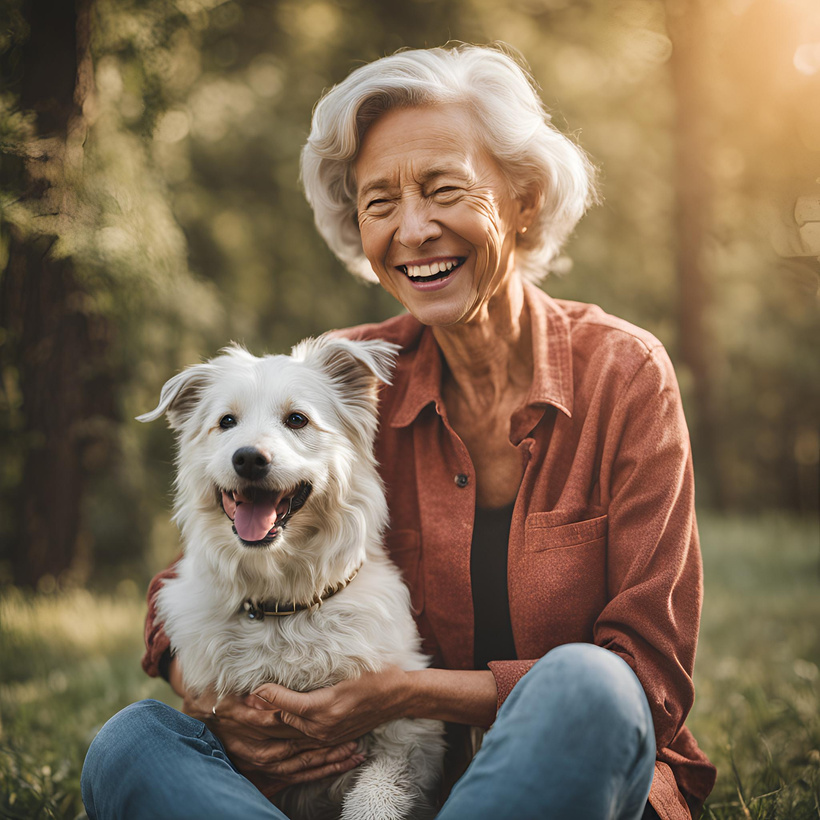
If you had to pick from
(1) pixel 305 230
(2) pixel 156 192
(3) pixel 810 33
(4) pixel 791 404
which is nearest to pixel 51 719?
(2) pixel 156 192

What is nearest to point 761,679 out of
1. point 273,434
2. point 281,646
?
point 281,646

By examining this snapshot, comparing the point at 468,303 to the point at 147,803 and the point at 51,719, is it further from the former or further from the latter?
the point at 51,719

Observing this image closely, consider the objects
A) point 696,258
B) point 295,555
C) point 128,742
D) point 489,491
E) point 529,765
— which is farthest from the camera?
point 696,258

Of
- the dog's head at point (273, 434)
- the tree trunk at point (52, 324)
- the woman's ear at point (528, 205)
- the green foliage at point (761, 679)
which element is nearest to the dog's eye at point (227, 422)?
the dog's head at point (273, 434)

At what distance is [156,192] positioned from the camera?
3.61 meters

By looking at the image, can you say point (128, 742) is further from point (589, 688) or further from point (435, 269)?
point (435, 269)

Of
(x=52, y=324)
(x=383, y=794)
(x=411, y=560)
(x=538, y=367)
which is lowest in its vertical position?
(x=383, y=794)

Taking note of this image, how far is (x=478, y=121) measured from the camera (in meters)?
2.22

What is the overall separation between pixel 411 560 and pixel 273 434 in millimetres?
652

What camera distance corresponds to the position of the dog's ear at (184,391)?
2.29 m

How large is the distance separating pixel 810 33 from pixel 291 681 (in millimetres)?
3451

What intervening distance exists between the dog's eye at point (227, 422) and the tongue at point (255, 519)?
0.86ft

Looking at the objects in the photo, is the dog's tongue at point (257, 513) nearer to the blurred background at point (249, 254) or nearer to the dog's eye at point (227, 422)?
the dog's eye at point (227, 422)

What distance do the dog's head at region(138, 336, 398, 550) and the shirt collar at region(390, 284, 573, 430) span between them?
4.9 inches
